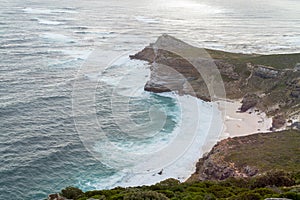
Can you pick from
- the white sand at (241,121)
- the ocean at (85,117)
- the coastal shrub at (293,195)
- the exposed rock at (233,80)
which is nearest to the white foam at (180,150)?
the ocean at (85,117)

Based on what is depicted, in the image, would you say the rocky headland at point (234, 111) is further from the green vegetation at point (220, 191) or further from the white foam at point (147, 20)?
the white foam at point (147, 20)

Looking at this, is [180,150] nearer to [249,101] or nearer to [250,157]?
[250,157]

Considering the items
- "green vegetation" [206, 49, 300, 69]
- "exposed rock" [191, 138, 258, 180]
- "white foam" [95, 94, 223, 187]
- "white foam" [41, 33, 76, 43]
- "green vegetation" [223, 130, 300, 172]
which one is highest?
"green vegetation" [206, 49, 300, 69]

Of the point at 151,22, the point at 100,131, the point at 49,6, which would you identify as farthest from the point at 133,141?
the point at 49,6

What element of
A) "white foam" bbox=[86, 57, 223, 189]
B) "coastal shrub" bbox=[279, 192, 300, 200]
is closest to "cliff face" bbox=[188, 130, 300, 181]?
"white foam" bbox=[86, 57, 223, 189]

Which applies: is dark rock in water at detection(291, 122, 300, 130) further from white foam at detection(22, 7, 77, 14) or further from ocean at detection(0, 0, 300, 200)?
white foam at detection(22, 7, 77, 14)

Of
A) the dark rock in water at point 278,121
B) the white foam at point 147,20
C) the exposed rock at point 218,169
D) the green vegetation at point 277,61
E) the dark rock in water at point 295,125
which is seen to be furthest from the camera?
the white foam at point 147,20

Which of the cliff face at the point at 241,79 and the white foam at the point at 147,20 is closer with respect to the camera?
the cliff face at the point at 241,79
